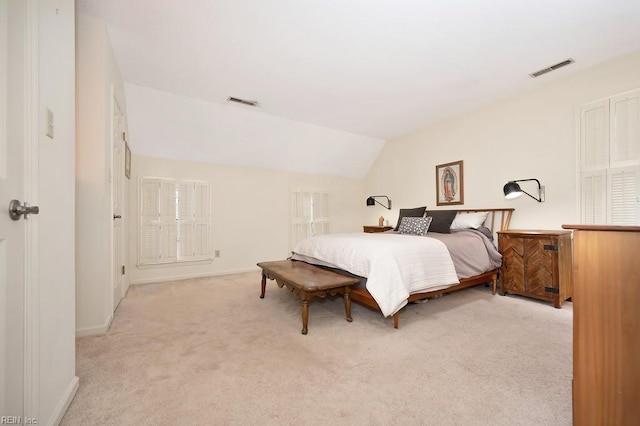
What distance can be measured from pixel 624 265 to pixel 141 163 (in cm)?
489

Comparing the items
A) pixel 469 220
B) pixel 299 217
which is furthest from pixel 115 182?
pixel 469 220

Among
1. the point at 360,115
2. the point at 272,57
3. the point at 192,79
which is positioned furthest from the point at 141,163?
the point at 360,115

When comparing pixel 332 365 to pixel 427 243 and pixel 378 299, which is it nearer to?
pixel 378 299

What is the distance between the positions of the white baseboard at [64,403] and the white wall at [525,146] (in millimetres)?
4519

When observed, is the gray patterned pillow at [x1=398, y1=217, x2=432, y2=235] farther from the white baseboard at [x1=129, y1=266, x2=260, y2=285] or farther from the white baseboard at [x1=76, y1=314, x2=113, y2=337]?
the white baseboard at [x1=76, y1=314, x2=113, y2=337]

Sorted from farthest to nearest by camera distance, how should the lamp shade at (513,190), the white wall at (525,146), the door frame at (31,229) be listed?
the lamp shade at (513,190) → the white wall at (525,146) → the door frame at (31,229)

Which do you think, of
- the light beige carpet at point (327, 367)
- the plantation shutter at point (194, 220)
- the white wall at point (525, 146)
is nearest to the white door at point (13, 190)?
the light beige carpet at point (327, 367)

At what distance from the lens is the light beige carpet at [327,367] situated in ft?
4.24

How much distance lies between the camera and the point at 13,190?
0.94 meters

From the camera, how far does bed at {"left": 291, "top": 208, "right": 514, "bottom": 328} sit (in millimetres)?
2311

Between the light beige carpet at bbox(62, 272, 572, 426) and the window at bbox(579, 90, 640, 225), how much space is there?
1.10 metres

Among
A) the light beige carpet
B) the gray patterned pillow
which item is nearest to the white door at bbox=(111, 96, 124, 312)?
the light beige carpet

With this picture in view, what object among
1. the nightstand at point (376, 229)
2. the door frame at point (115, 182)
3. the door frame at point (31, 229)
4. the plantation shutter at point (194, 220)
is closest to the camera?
the door frame at point (31, 229)

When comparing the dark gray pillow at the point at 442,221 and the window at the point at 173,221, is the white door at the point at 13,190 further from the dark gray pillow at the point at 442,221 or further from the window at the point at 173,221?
Answer: the dark gray pillow at the point at 442,221
